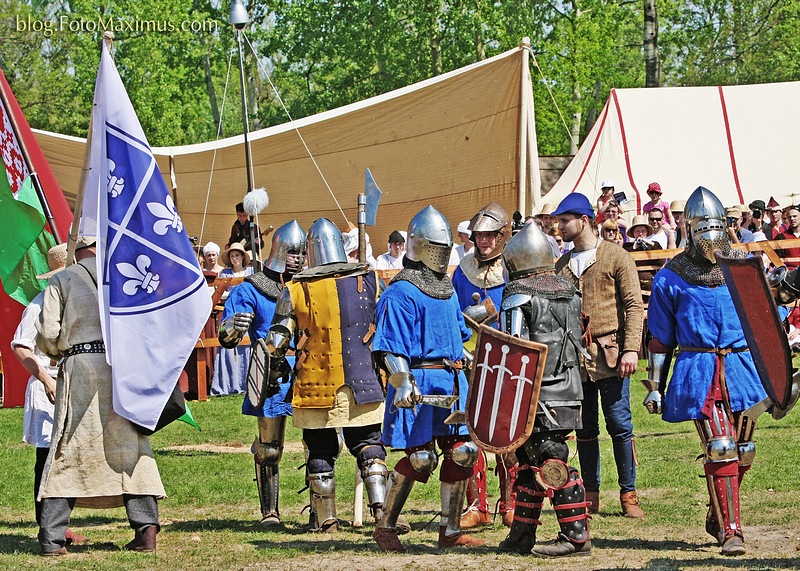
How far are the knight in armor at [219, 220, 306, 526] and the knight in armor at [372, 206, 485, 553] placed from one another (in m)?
1.16

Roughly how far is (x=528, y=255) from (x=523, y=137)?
7394 mm

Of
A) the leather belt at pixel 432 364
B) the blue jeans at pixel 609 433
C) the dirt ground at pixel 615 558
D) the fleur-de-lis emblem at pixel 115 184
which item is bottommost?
the dirt ground at pixel 615 558

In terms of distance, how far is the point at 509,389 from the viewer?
604 centimetres

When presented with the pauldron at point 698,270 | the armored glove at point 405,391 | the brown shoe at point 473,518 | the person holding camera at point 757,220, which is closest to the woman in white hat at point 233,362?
the person holding camera at point 757,220

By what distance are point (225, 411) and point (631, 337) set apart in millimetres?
6124

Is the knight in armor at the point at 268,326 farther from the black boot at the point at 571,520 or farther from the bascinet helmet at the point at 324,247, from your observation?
the black boot at the point at 571,520

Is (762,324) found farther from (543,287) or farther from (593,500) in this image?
(593,500)

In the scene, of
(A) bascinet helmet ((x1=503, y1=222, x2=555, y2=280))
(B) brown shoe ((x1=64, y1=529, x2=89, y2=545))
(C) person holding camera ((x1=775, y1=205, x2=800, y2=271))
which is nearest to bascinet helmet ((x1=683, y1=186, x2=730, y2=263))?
(A) bascinet helmet ((x1=503, y1=222, x2=555, y2=280))

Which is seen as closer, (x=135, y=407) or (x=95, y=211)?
(x=135, y=407)

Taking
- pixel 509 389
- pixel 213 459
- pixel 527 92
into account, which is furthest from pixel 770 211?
pixel 509 389

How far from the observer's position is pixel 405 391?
634 centimetres

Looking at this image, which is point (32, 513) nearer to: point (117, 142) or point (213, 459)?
point (213, 459)

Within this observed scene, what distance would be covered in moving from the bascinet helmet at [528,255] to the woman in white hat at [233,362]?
7633 millimetres

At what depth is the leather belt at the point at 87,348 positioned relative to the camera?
261 inches
